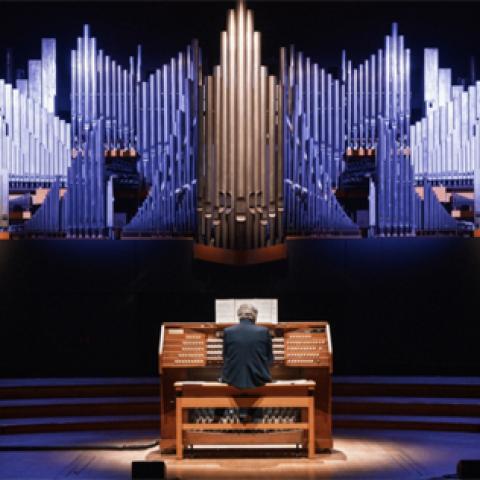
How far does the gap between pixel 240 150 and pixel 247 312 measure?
2.83m

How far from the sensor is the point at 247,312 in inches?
361

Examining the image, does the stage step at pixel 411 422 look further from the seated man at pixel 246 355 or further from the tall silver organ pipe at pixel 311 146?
the tall silver organ pipe at pixel 311 146

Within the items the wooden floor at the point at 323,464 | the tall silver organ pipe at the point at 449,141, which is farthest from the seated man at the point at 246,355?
the tall silver organ pipe at the point at 449,141

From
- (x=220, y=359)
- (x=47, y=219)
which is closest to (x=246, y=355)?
(x=220, y=359)

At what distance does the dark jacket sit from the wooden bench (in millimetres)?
138

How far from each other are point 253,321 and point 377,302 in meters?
3.52

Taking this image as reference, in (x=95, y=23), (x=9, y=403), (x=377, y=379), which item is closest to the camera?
(x=9, y=403)

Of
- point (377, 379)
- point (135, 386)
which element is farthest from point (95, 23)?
point (377, 379)

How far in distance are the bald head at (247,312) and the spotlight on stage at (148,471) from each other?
170 centimetres

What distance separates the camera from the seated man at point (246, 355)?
900cm

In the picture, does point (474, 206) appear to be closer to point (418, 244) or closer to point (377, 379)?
point (418, 244)

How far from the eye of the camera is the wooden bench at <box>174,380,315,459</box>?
910 cm

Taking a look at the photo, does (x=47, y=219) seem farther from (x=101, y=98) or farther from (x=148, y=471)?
(x=148, y=471)

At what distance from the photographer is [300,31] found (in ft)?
43.6
